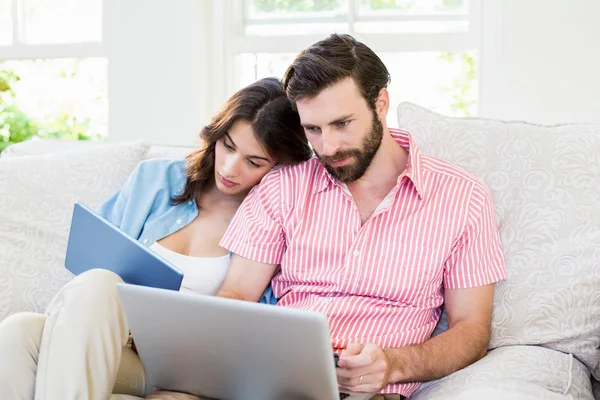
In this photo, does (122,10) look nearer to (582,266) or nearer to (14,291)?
(14,291)

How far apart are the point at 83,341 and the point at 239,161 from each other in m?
0.60

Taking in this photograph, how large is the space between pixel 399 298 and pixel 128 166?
0.87 meters

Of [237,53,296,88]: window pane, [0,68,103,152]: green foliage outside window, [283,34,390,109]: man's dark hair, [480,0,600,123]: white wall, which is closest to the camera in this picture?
[283,34,390,109]: man's dark hair

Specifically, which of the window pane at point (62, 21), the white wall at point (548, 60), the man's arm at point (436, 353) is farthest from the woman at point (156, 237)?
the window pane at point (62, 21)

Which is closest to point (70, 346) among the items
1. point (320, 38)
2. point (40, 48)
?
point (320, 38)

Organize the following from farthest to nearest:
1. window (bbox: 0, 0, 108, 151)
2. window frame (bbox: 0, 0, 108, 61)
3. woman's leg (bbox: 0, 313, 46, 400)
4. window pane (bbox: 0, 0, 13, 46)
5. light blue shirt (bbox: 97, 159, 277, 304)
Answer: window pane (bbox: 0, 0, 13, 46) < window (bbox: 0, 0, 108, 151) < window frame (bbox: 0, 0, 108, 61) < light blue shirt (bbox: 97, 159, 277, 304) < woman's leg (bbox: 0, 313, 46, 400)

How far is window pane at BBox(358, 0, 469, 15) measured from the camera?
292 centimetres

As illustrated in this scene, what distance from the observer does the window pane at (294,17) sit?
9.95 ft

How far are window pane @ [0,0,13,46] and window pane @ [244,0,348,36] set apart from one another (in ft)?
3.77

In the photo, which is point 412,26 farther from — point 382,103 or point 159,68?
point 382,103

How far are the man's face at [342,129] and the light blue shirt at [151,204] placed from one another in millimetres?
429

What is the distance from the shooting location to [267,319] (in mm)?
1297

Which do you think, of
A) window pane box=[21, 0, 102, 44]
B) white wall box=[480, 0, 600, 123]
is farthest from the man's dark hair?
window pane box=[21, 0, 102, 44]

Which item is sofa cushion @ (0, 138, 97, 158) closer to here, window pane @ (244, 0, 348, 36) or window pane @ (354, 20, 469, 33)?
window pane @ (244, 0, 348, 36)
